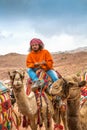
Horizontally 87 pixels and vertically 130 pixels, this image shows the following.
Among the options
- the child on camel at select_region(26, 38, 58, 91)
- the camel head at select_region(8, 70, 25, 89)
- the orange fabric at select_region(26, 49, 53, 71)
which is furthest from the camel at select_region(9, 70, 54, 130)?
the orange fabric at select_region(26, 49, 53, 71)

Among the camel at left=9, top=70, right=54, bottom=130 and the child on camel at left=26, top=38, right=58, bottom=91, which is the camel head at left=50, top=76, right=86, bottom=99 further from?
the child on camel at left=26, top=38, right=58, bottom=91

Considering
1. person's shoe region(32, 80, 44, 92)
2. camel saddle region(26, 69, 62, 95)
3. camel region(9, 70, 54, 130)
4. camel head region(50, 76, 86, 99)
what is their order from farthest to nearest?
1. camel saddle region(26, 69, 62, 95)
2. person's shoe region(32, 80, 44, 92)
3. camel region(9, 70, 54, 130)
4. camel head region(50, 76, 86, 99)

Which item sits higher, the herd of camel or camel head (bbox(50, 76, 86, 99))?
camel head (bbox(50, 76, 86, 99))

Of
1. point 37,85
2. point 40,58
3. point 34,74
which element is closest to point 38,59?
point 40,58

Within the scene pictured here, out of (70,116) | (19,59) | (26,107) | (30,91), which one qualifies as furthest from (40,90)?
(19,59)

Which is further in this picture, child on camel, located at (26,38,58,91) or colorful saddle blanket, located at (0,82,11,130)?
child on camel, located at (26,38,58,91)

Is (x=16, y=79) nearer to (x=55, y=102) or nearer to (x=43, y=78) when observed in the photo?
(x=55, y=102)

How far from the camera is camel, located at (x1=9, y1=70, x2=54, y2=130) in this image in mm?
6679

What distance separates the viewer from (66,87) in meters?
4.32

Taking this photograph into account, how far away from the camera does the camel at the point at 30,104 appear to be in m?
6.68

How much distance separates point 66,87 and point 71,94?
4.5 inches

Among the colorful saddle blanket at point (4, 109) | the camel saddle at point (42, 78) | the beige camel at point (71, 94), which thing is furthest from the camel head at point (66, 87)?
the camel saddle at point (42, 78)

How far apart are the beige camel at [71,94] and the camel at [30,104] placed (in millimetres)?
2099

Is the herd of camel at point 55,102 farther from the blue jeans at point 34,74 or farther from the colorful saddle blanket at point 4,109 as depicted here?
the blue jeans at point 34,74
